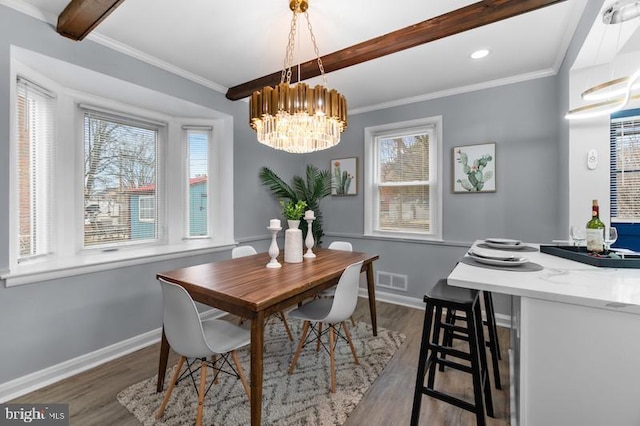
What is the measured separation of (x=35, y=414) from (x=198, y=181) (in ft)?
7.36

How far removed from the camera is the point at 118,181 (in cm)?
271

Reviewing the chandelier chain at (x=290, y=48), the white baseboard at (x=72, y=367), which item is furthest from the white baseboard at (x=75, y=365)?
the chandelier chain at (x=290, y=48)

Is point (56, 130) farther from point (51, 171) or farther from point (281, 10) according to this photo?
point (281, 10)

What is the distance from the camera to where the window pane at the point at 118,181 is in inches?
99.5

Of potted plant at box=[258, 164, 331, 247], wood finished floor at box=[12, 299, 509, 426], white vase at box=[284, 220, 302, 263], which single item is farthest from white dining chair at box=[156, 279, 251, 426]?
potted plant at box=[258, 164, 331, 247]

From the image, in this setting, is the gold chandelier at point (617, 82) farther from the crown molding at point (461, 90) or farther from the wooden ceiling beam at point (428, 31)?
the crown molding at point (461, 90)

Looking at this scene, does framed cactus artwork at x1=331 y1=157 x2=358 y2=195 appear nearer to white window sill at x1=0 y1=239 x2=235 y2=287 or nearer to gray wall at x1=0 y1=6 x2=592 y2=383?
gray wall at x1=0 y1=6 x2=592 y2=383

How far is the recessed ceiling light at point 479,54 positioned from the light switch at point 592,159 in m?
1.13

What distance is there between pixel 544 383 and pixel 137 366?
101 inches

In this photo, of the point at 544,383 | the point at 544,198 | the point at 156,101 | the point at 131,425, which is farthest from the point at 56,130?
the point at 544,198

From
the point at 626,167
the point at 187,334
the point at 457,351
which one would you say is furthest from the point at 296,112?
the point at 626,167

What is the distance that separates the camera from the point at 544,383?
1145 mm

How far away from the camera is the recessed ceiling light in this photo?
7.75ft

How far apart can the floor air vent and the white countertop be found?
203 centimetres
